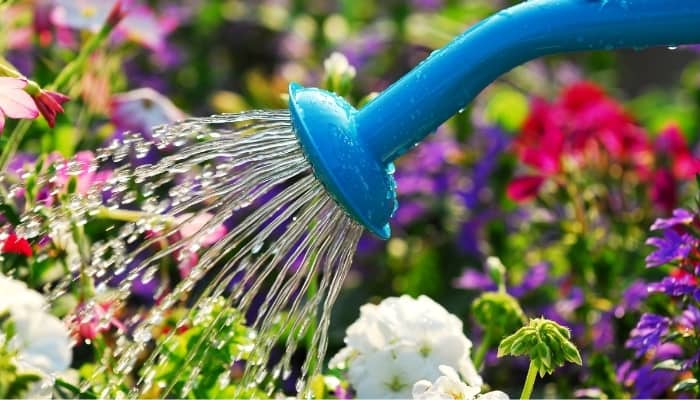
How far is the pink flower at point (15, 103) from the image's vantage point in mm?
954

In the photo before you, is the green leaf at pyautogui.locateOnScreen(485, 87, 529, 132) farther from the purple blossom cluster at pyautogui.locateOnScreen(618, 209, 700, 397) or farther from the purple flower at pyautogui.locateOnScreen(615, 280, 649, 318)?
the purple blossom cluster at pyautogui.locateOnScreen(618, 209, 700, 397)

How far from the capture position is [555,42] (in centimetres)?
92

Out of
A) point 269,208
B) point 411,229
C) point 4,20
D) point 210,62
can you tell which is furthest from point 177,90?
point 269,208

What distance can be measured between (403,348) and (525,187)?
2.04 ft

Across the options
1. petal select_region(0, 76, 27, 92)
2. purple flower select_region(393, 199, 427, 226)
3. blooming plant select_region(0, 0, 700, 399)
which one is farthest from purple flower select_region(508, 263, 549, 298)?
petal select_region(0, 76, 27, 92)

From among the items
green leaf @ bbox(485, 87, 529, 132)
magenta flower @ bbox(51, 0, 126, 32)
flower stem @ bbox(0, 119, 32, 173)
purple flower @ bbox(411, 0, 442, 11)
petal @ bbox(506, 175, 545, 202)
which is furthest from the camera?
purple flower @ bbox(411, 0, 442, 11)

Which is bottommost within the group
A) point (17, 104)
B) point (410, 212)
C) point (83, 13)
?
point (410, 212)

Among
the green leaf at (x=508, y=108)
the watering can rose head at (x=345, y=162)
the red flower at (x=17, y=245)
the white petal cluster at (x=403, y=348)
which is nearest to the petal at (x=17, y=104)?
the red flower at (x=17, y=245)

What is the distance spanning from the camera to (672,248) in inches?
41.2

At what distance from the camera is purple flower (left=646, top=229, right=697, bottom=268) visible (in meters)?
1.04

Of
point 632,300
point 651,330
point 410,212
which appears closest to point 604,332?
point 632,300

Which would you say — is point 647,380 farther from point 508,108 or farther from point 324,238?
point 508,108

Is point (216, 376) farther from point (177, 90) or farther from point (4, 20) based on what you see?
point (177, 90)

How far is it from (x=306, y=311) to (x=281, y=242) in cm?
6
